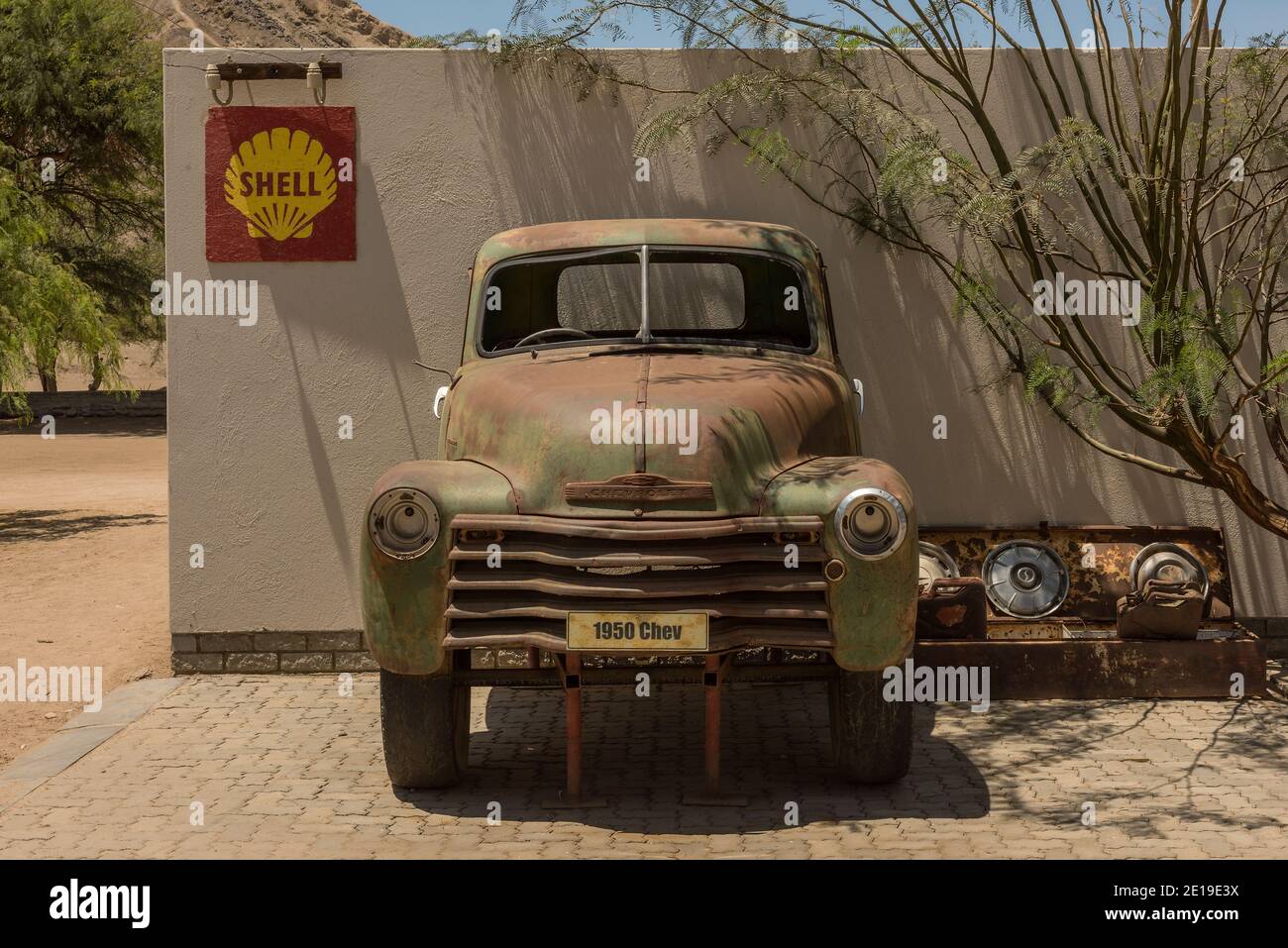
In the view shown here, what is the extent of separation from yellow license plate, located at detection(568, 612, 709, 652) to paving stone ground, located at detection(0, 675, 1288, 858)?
671mm

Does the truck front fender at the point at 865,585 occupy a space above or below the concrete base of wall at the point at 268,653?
above

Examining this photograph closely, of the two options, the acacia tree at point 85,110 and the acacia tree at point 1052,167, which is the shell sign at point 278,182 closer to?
the acacia tree at point 1052,167

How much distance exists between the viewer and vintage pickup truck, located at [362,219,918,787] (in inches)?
203

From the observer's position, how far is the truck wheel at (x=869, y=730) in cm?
556

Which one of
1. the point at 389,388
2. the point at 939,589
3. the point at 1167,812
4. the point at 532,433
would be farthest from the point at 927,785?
the point at 389,388

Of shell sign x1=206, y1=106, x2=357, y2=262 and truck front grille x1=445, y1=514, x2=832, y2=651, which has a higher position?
shell sign x1=206, y1=106, x2=357, y2=262

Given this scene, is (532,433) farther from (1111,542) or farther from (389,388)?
(1111,542)

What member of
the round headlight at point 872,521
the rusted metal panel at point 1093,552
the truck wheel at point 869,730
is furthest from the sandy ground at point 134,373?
the round headlight at point 872,521

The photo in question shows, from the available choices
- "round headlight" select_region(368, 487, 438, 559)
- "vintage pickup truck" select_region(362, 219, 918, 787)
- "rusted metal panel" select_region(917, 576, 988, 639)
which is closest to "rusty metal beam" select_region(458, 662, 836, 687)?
"vintage pickup truck" select_region(362, 219, 918, 787)

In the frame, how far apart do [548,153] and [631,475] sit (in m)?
3.34

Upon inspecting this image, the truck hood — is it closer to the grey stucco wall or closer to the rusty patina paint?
the rusty patina paint

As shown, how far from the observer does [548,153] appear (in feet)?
26.5

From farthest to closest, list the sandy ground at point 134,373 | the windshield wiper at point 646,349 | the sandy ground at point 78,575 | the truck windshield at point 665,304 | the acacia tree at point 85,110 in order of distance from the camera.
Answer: the sandy ground at point 134,373 → the acacia tree at point 85,110 → the sandy ground at point 78,575 → the truck windshield at point 665,304 → the windshield wiper at point 646,349

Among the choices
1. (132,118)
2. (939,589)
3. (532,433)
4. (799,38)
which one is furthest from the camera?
(132,118)
